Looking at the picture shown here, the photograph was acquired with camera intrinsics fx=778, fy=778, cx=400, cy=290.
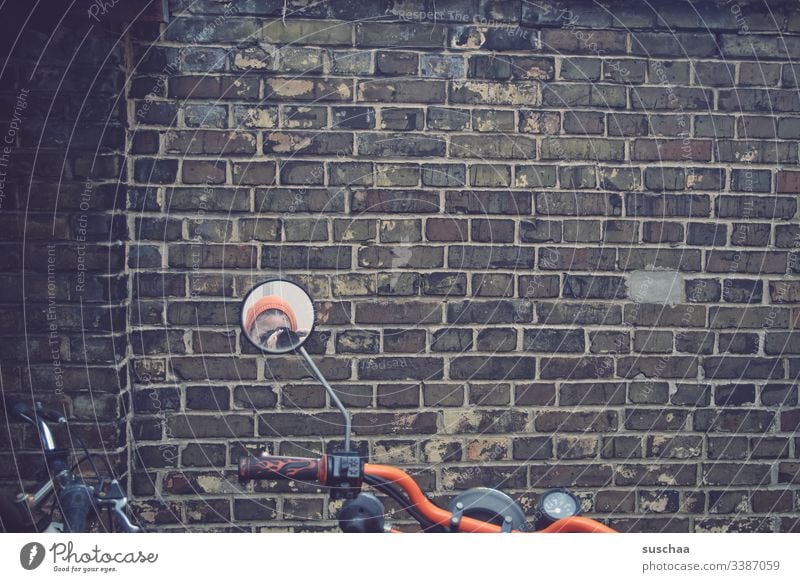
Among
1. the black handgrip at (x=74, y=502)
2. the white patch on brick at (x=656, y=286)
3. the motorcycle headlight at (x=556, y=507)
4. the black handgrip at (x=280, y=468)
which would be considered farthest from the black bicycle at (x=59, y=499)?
the white patch on brick at (x=656, y=286)

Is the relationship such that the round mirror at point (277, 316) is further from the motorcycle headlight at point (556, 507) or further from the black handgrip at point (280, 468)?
the motorcycle headlight at point (556, 507)

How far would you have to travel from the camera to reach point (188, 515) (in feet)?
7.01

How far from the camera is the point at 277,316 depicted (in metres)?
1.41

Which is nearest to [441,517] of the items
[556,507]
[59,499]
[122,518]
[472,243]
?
[556,507]

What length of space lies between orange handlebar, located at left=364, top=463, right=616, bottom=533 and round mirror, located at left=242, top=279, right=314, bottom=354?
0.30m

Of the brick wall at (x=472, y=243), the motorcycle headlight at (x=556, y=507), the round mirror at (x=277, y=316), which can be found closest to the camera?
the round mirror at (x=277, y=316)

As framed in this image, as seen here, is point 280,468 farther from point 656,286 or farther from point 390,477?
point 656,286

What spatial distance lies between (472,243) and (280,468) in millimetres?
942

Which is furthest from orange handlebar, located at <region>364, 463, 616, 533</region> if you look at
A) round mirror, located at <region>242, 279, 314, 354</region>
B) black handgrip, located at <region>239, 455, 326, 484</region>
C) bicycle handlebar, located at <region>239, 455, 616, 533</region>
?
round mirror, located at <region>242, 279, 314, 354</region>

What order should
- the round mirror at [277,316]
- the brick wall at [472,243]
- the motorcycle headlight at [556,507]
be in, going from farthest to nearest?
the brick wall at [472,243] < the motorcycle headlight at [556,507] < the round mirror at [277,316]

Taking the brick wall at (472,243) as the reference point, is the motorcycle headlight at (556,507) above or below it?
below

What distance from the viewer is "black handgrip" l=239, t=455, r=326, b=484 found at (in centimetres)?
140

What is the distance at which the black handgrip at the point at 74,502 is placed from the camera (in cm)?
145

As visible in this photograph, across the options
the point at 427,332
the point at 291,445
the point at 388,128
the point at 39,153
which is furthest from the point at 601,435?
the point at 39,153
